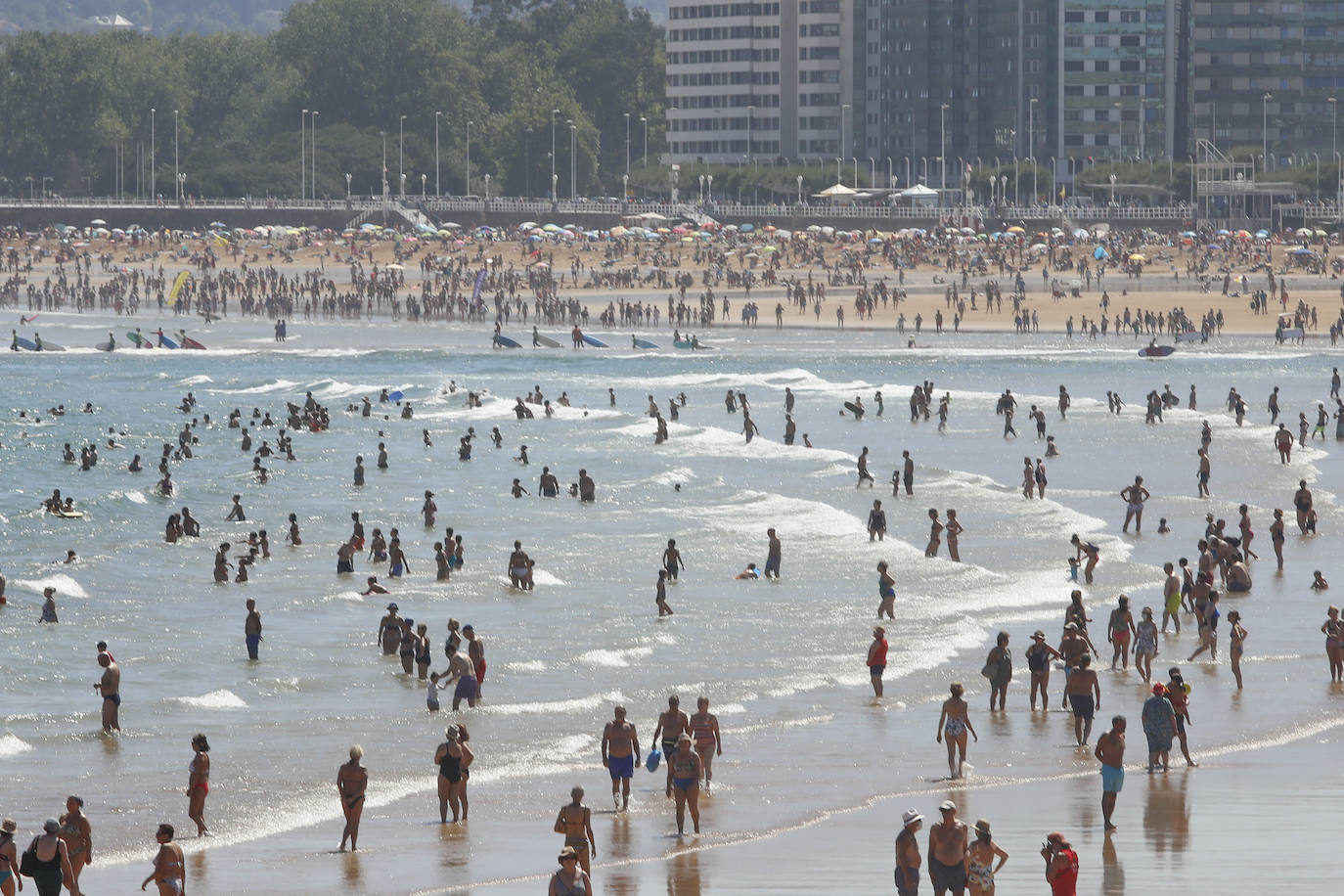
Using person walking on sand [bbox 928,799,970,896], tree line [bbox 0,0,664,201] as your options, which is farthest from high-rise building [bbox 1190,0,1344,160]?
person walking on sand [bbox 928,799,970,896]

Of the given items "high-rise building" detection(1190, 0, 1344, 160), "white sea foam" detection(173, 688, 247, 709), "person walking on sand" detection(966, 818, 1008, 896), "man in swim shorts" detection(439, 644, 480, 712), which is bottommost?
"white sea foam" detection(173, 688, 247, 709)

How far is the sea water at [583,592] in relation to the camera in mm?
18578

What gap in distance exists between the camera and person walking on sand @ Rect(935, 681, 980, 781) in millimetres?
17859

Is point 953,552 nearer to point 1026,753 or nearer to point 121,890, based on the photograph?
point 1026,753

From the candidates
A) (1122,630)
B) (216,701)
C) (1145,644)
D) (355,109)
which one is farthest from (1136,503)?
(355,109)

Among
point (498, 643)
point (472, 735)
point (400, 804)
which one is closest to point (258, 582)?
point (498, 643)

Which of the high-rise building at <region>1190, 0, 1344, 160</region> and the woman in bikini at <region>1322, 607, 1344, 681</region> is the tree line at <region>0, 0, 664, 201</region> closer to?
the high-rise building at <region>1190, 0, 1344, 160</region>

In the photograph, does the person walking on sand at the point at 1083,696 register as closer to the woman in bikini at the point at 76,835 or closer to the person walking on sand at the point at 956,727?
the person walking on sand at the point at 956,727

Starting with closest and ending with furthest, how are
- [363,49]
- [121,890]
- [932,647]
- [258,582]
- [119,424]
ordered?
[121,890]
[932,647]
[258,582]
[119,424]
[363,49]

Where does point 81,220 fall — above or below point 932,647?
above

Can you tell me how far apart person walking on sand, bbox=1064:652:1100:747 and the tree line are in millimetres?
126534

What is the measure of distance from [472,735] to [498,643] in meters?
4.95

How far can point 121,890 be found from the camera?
1481cm

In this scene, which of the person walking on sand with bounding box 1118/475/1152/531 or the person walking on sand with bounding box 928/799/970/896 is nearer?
the person walking on sand with bounding box 928/799/970/896
